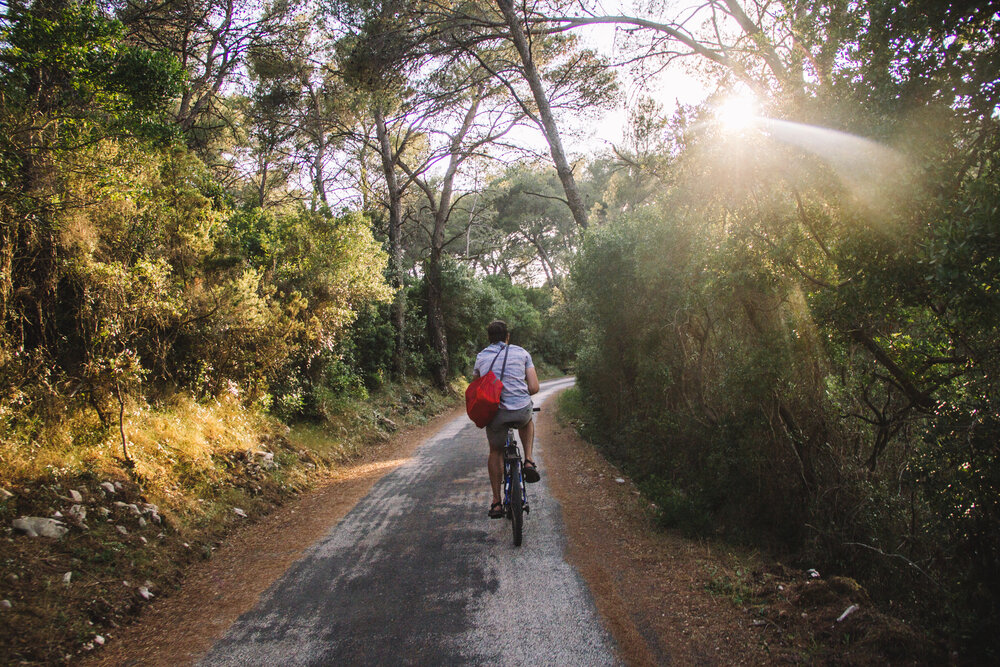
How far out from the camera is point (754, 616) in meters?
3.22

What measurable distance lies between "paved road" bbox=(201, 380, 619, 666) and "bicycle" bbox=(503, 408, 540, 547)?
194 mm

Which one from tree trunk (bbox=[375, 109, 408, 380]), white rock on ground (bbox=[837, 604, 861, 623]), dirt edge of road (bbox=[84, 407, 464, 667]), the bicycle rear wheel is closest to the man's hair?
the bicycle rear wheel

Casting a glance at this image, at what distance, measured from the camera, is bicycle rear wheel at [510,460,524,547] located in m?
4.55

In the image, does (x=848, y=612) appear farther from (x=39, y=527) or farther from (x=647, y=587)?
(x=39, y=527)

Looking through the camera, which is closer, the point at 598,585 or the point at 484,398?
the point at 598,585

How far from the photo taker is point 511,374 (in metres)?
5.00

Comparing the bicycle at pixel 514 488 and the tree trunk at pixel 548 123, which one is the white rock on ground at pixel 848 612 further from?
the tree trunk at pixel 548 123

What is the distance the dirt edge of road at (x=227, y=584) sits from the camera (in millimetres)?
3191

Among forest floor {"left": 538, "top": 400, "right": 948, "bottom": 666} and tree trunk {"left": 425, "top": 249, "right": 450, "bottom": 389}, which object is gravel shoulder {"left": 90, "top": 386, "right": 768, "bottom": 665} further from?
tree trunk {"left": 425, "top": 249, "right": 450, "bottom": 389}

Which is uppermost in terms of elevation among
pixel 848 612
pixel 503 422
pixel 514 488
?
pixel 503 422

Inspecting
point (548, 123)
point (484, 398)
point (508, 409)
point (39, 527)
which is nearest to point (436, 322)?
point (548, 123)

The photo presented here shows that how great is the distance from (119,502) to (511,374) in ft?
12.8

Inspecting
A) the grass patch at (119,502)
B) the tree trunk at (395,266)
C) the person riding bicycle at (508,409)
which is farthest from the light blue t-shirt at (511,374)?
the tree trunk at (395,266)

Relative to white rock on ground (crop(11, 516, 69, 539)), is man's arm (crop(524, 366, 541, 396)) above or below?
above
